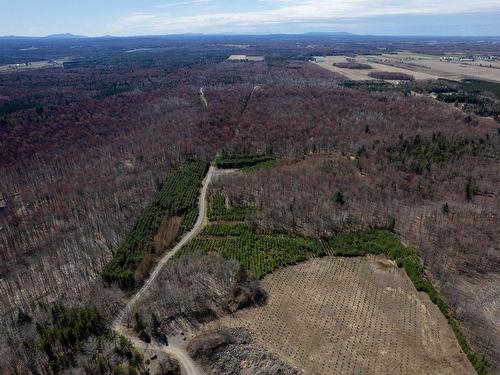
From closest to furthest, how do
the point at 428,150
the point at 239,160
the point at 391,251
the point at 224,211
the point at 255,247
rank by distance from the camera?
the point at 391,251, the point at 255,247, the point at 224,211, the point at 428,150, the point at 239,160

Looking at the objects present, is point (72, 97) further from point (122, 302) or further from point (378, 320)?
point (378, 320)

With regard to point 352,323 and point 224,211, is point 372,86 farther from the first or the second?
point 352,323

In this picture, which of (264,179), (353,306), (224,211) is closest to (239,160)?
(264,179)

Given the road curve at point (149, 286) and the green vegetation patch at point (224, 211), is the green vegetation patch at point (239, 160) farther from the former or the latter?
the green vegetation patch at point (224, 211)

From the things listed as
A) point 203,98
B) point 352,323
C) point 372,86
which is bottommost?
point 352,323

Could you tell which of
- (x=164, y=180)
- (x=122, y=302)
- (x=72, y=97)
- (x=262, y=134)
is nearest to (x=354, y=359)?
(x=122, y=302)

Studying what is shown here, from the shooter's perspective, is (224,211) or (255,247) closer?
(255,247)

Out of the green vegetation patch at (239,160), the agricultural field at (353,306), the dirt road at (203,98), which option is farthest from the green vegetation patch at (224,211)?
the dirt road at (203,98)
